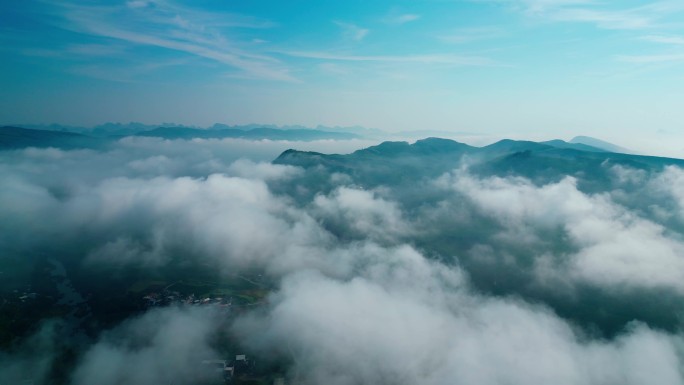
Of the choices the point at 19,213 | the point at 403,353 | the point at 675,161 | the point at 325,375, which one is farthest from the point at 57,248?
the point at 675,161

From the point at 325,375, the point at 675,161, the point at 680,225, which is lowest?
the point at 325,375

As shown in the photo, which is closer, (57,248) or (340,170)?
(57,248)

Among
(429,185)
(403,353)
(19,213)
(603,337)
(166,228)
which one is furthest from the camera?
(429,185)

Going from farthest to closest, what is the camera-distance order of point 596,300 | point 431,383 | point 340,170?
point 340,170, point 596,300, point 431,383

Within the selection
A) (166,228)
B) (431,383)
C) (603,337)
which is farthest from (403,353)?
(166,228)

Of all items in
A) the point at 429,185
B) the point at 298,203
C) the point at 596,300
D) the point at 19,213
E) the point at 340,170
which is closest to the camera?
the point at 596,300

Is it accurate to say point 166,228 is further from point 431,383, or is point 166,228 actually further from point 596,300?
point 596,300

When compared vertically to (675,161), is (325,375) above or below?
below

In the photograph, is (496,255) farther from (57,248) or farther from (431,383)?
(57,248)

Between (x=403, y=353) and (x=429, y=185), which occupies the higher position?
(x=429, y=185)
